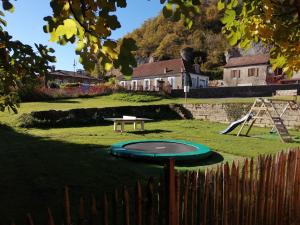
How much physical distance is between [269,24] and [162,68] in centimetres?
6212

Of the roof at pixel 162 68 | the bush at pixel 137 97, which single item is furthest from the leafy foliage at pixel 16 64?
the roof at pixel 162 68

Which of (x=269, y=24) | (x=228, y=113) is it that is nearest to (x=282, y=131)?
(x=228, y=113)

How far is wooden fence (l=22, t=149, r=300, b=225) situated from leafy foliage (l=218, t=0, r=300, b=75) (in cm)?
138

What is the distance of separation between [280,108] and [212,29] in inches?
3235

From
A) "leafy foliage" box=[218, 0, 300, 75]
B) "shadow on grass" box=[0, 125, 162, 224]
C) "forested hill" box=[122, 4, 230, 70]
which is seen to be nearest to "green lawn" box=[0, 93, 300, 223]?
"shadow on grass" box=[0, 125, 162, 224]

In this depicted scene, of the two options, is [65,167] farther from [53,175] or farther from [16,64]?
[16,64]

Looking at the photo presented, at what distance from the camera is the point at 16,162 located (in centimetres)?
1008

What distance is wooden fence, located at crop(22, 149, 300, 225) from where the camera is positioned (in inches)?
130

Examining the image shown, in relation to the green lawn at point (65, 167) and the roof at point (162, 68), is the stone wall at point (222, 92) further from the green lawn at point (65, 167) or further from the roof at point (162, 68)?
the green lawn at point (65, 167)

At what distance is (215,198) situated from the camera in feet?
13.7

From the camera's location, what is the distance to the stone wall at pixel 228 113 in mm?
21328

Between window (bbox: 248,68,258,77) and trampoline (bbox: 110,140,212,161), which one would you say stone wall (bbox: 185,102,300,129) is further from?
window (bbox: 248,68,258,77)

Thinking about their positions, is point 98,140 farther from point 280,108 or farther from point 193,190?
point 280,108

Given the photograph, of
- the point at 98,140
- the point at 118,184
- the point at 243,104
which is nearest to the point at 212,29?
the point at 243,104
